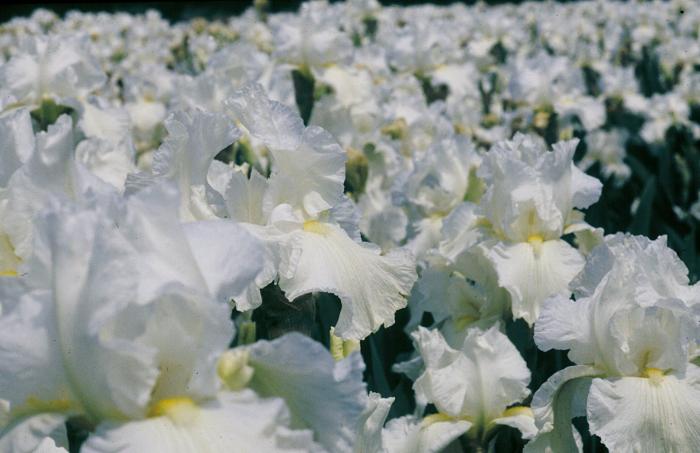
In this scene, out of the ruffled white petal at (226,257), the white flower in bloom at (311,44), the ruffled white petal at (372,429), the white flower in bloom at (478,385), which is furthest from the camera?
the white flower in bloom at (311,44)

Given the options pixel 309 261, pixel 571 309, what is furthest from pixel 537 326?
pixel 309 261

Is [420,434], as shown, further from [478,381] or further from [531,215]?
[531,215]

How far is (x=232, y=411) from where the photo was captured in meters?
1.11

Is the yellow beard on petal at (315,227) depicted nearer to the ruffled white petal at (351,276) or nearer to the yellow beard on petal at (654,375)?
the ruffled white petal at (351,276)

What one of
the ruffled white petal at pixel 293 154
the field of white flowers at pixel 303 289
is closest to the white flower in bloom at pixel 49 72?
the field of white flowers at pixel 303 289

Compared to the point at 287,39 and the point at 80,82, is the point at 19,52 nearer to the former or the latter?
the point at 80,82

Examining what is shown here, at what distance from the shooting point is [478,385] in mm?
1896

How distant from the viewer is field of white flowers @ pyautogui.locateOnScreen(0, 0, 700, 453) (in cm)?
110

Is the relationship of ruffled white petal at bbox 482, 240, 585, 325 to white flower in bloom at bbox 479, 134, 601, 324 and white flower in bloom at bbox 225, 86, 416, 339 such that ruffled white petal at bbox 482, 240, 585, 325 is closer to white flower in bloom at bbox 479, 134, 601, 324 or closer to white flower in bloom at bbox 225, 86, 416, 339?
white flower in bloom at bbox 479, 134, 601, 324

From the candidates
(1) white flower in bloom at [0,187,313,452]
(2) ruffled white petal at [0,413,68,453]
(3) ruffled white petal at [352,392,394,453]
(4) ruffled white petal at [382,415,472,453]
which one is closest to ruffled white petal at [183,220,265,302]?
(1) white flower in bloom at [0,187,313,452]

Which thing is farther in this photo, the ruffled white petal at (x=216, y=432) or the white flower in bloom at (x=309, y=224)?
the white flower in bloom at (x=309, y=224)

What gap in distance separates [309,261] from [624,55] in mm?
7945

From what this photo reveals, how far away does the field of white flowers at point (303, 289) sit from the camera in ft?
3.62

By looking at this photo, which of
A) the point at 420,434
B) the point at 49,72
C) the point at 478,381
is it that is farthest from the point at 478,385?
the point at 49,72
